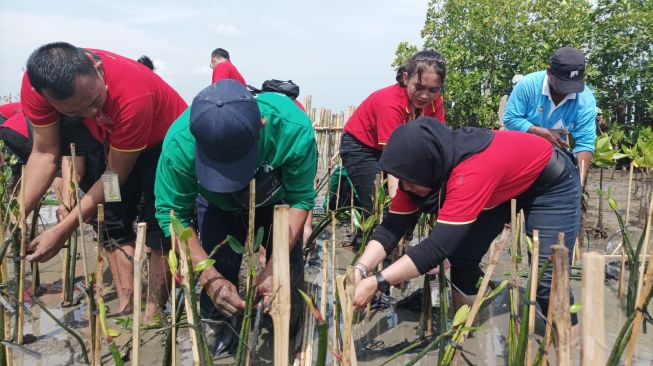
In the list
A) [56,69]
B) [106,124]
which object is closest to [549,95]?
[106,124]

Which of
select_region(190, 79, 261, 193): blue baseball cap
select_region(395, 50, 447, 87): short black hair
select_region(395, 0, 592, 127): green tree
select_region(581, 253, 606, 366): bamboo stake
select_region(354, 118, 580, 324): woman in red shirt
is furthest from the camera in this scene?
select_region(395, 0, 592, 127): green tree

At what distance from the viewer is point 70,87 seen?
2.04 metres

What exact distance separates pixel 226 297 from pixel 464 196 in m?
1.00

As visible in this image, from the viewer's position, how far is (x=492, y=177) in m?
1.94

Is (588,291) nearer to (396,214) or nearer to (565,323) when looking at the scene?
(565,323)

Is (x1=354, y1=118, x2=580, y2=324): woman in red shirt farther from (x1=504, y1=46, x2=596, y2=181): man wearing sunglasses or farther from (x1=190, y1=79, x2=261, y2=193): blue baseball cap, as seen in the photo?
(x1=504, y1=46, x2=596, y2=181): man wearing sunglasses

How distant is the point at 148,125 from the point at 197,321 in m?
1.30

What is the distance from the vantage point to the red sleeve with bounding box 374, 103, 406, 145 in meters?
2.96

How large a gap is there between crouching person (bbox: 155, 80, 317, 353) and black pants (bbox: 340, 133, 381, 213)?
0.88m

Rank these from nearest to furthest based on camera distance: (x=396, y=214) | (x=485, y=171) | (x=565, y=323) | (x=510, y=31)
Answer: (x=565, y=323) < (x=485, y=171) < (x=396, y=214) < (x=510, y=31)

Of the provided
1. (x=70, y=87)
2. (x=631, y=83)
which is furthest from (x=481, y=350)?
(x=631, y=83)


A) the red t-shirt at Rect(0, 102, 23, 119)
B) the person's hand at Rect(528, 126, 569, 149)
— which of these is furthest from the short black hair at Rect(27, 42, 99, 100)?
the red t-shirt at Rect(0, 102, 23, 119)

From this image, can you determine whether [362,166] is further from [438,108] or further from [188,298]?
[188,298]

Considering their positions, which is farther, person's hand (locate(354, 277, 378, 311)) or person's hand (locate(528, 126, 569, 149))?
person's hand (locate(528, 126, 569, 149))
